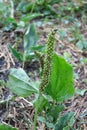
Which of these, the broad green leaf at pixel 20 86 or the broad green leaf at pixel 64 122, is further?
the broad green leaf at pixel 20 86

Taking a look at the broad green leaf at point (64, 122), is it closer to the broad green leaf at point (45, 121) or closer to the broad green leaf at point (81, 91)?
the broad green leaf at point (45, 121)

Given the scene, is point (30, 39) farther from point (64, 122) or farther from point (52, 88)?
point (64, 122)

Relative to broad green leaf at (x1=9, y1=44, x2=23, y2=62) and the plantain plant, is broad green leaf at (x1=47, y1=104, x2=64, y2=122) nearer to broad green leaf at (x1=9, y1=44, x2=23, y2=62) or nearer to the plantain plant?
the plantain plant

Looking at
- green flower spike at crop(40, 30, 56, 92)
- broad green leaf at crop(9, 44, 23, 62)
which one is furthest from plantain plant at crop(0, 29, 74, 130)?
broad green leaf at crop(9, 44, 23, 62)

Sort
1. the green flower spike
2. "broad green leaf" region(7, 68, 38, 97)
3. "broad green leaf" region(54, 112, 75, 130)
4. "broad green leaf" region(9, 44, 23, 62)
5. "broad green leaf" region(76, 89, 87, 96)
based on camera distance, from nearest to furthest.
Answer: the green flower spike < "broad green leaf" region(54, 112, 75, 130) < "broad green leaf" region(7, 68, 38, 97) < "broad green leaf" region(76, 89, 87, 96) < "broad green leaf" region(9, 44, 23, 62)

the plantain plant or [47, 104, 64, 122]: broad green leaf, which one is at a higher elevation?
the plantain plant

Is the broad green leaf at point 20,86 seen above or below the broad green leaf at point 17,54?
above

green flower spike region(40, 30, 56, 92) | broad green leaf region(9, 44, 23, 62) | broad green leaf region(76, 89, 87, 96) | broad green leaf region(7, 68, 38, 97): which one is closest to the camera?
green flower spike region(40, 30, 56, 92)

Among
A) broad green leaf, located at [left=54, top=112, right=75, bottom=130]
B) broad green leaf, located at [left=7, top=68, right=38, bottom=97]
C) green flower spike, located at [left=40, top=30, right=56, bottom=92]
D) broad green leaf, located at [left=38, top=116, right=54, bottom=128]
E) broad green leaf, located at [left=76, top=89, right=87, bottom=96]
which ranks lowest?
broad green leaf, located at [left=76, top=89, right=87, bottom=96]

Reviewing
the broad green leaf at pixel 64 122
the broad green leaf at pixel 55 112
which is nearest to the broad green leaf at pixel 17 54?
the broad green leaf at pixel 55 112

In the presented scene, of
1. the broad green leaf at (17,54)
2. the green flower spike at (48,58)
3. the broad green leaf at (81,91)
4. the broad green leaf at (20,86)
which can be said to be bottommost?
the broad green leaf at (81,91)
